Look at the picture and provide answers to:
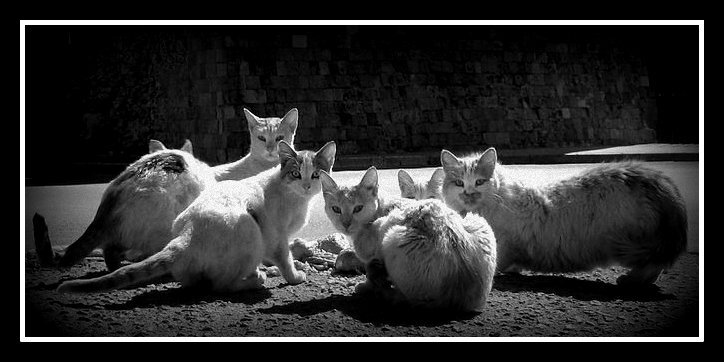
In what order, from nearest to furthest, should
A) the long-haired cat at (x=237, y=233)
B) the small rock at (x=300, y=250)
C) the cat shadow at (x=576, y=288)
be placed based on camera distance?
the long-haired cat at (x=237, y=233), the cat shadow at (x=576, y=288), the small rock at (x=300, y=250)

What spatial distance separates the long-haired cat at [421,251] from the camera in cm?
383

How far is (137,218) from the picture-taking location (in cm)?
479

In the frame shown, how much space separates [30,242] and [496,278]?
3.82 m

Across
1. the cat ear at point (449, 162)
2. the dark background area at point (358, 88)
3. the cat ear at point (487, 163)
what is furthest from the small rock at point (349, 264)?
the dark background area at point (358, 88)

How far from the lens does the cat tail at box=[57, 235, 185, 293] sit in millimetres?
3604

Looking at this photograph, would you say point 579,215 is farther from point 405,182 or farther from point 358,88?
point 358,88

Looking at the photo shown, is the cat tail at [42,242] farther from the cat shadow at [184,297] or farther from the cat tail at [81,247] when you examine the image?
the cat shadow at [184,297]

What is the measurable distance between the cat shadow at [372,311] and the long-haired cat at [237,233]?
411 millimetres

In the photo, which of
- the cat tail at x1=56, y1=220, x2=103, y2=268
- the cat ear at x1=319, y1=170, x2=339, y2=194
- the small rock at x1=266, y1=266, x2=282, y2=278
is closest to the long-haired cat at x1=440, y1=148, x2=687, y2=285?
the cat ear at x1=319, y1=170, x2=339, y2=194

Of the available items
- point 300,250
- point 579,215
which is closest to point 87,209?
point 300,250

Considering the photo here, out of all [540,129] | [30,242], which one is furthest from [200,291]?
[540,129]

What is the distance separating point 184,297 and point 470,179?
2.08 meters

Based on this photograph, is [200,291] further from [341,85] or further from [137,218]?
[341,85]

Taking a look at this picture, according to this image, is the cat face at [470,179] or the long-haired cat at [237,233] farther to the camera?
the cat face at [470,179]
